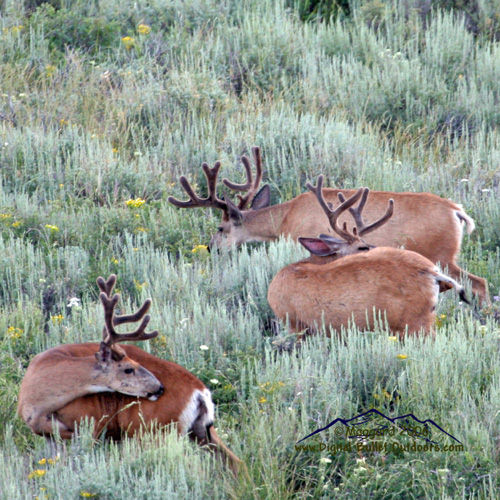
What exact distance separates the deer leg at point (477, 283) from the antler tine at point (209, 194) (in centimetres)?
232

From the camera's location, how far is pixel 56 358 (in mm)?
5355

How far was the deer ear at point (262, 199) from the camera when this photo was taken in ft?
31.2

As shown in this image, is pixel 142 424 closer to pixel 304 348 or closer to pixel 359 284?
pixel 304 348

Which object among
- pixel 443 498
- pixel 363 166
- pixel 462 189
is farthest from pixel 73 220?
pixel 443 498

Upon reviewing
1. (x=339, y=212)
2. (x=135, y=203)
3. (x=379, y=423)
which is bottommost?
(x=379, y=423)

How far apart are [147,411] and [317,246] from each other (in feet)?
8.49

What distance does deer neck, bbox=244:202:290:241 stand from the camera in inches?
357

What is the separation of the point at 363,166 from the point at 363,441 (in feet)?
16.7

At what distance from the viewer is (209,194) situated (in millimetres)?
9070

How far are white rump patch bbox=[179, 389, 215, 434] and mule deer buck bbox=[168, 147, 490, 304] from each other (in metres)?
3.05

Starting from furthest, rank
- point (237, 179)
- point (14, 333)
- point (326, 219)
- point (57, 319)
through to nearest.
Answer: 1. point (237, 179)
2. point (326, 219)
3. point (57, 319)
4. point (14, 333)

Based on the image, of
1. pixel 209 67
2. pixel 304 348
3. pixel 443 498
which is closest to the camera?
pixel 443 498

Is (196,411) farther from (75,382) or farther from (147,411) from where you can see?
(75,382)

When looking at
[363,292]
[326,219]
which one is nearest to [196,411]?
[363,292]
